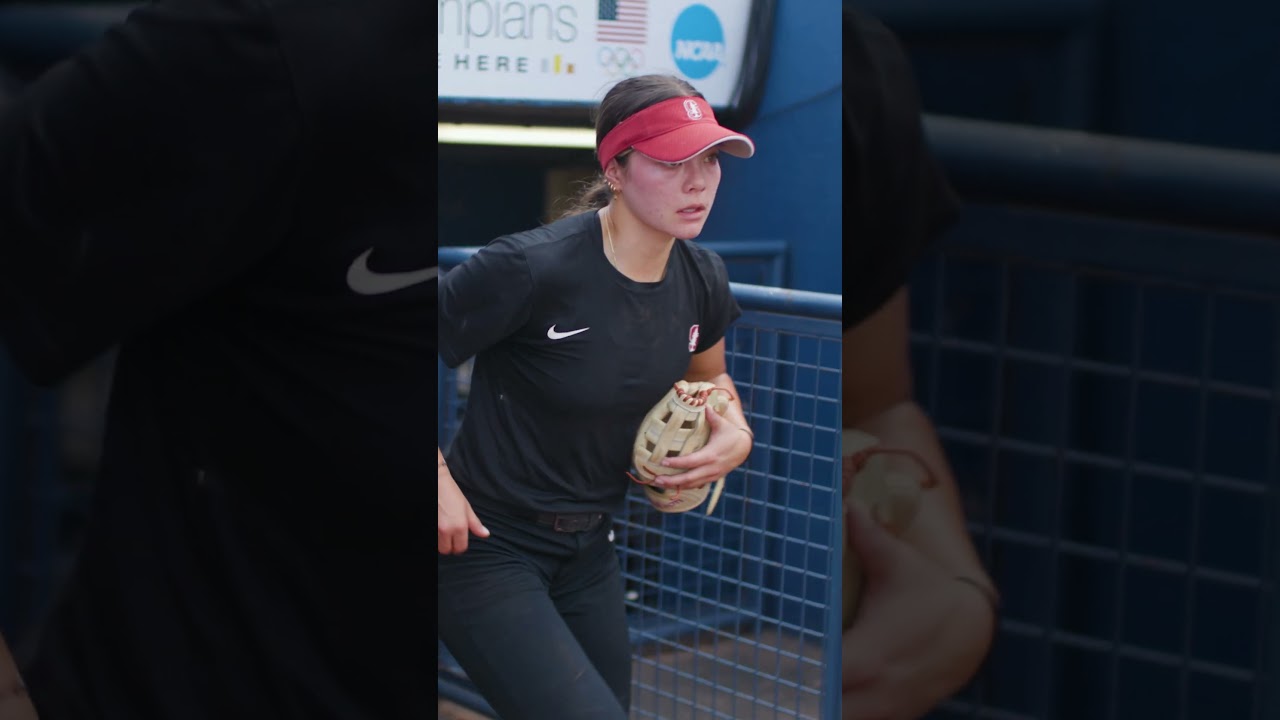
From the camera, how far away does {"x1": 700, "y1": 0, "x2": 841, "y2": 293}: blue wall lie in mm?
1795

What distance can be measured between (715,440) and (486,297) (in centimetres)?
40

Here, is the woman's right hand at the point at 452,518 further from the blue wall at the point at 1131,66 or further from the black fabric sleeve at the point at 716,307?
the blue wall at the point at 1131,66

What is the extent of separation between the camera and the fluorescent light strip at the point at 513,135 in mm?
1784

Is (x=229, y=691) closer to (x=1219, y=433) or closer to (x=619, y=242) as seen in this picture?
(x=619, y=242)

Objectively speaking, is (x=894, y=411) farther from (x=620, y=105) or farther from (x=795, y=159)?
(x=620, y=105)

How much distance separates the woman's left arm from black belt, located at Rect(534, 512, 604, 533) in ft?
0.35

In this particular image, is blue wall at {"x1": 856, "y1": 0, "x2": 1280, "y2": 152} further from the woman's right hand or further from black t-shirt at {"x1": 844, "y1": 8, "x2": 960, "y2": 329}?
the woman's right hand

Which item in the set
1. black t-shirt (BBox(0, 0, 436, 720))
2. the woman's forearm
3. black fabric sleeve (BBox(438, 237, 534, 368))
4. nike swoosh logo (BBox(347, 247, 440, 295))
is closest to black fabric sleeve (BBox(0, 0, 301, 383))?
black t-shirt (BBox(0, 0, 436, 720))

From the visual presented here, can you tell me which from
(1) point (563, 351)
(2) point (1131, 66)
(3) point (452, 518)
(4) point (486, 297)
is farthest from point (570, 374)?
(2) point (1131, 66)

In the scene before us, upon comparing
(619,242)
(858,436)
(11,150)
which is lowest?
(858,436)

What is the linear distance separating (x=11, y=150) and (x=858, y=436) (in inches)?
47.9

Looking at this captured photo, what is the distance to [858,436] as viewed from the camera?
1.86m

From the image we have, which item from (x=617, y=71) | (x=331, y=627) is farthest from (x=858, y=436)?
(x=331, y=627)

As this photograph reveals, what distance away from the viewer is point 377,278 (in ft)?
5.87
